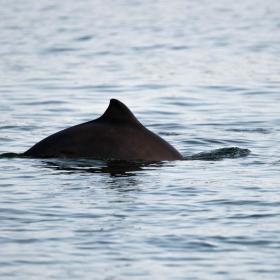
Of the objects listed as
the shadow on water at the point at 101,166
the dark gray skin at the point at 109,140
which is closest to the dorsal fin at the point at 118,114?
the dark gray skin at the point at 109,140

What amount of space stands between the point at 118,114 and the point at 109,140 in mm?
303

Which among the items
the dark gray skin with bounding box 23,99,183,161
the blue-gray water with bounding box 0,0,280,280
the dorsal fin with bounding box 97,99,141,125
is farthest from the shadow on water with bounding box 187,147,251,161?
the dorsal fin with bounding box 97,99,141,125

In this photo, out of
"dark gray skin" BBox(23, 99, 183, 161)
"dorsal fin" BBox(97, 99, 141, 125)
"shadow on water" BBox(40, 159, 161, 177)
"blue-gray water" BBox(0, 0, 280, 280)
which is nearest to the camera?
"blue-gray water" BBox(0, 0, 280, 280)

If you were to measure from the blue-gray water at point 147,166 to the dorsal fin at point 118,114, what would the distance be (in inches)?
20.2

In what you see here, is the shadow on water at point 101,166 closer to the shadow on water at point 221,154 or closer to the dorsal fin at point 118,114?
the dorsal fin at point 118,114

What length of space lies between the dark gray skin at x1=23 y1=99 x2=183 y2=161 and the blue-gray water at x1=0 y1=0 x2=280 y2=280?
0.14m

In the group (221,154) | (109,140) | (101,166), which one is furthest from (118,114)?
(221,154)

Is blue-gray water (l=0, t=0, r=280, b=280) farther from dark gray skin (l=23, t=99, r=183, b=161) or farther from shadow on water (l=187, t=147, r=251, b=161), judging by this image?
shadow on water (l=187, t=147, r=251, b=161)

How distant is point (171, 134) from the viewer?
53.3 feet

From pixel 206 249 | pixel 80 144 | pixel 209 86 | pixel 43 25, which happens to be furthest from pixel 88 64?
pixel 206 249

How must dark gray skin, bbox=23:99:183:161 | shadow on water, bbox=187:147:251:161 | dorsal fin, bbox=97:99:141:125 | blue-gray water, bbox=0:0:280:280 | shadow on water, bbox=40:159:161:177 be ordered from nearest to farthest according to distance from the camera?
blue-gray water, bbox=0:0:280:280
shadow on water, bbox=40:159:161:177
dorsal fin, bbox=97:99:141:125
dark gray skin, bbox=23:99:183:161
shadow on water, bbox=187:147:251:161

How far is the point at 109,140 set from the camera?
41.2 ft

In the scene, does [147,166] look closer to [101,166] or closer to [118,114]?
[101,166]

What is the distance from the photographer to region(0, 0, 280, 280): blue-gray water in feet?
29.7
